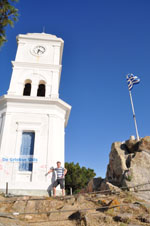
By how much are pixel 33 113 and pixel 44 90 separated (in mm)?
4220

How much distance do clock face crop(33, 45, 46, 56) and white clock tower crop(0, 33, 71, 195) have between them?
0.34 ft

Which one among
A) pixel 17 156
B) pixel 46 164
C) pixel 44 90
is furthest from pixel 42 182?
pixel 44 90

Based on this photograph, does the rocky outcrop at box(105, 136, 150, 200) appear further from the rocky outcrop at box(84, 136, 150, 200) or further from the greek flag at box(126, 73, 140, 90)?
the greek flag at box(126, 73, 140, 90)

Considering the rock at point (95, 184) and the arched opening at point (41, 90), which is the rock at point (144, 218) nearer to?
the rock at point (95, 184)

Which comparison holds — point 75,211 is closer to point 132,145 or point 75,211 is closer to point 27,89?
point 132,145

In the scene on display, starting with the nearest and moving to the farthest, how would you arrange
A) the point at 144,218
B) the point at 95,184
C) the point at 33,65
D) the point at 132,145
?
1. the point at 144,218
2. the point at 95,184
3. the point at 132,145
4. the point at 33,65

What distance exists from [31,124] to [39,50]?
29.7ft

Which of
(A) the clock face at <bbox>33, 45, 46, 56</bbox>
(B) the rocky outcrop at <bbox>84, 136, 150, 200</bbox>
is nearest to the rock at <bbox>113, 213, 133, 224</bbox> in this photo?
(B) the rocky outcrop at <bbox>84, 136, 150, 200</bbox>

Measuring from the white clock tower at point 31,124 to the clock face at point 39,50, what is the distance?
0.34 ft

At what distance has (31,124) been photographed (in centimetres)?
1474

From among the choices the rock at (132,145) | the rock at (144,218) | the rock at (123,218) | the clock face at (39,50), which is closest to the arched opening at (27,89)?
the clock face at (39,50)

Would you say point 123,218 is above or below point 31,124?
below

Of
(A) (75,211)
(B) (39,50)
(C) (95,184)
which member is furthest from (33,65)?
(A) (75,211)

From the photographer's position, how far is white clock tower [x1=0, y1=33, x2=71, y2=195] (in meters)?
13.1
